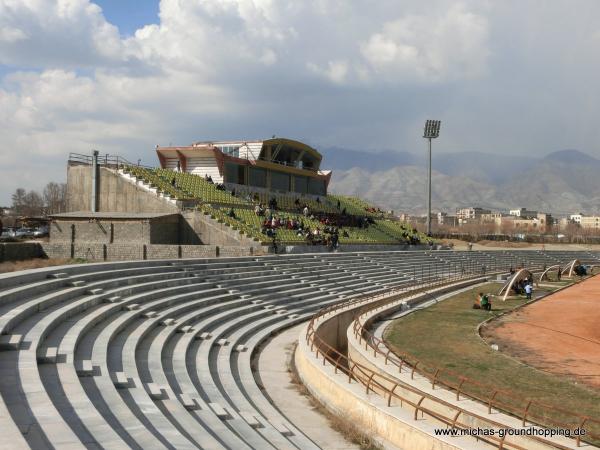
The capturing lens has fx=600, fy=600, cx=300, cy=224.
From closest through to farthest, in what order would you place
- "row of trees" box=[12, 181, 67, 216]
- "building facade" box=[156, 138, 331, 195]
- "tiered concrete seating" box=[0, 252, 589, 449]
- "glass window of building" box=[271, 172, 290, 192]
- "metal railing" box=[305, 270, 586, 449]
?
"tiered concrete seating" box=[0, 252, 589, 449] → "metal railing" box=[305, 270, 586, 449] → "building facade" box=[156, 138, 331, 195] → "glass window of building" box=[271, 172, 290, 192] → "row of trees" box=[12, 181, 67, 216]

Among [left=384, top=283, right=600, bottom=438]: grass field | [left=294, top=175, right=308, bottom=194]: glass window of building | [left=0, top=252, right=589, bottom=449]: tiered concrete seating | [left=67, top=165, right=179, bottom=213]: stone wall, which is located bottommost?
[left=384, top=283, right=600, bottom=438]: grass field

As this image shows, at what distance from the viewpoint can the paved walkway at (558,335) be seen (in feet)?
60.9

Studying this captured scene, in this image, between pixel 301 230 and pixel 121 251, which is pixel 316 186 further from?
pixel 121 251

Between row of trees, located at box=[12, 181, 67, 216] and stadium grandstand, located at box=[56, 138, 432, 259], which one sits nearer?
stadium grandstand, located at box=[56, 138, 432, 259]

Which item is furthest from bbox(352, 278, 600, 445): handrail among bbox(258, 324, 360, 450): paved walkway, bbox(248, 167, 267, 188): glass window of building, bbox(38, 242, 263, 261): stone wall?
bbox(248, 167, 267, 188): glass window of building

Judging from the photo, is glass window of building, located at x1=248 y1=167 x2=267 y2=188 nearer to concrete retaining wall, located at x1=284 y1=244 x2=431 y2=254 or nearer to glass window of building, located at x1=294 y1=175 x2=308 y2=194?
glass window of building, located at x1=294 y1=175 x2=308 y2=194

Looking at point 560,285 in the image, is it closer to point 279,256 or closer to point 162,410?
point 279,256

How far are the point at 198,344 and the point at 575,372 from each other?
11321 mm

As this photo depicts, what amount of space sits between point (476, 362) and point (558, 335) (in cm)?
722

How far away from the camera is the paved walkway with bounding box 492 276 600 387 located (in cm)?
1856

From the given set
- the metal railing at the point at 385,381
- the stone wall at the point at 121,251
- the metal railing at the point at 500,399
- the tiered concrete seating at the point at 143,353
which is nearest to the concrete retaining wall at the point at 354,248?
the stone wall at the point at 121,251

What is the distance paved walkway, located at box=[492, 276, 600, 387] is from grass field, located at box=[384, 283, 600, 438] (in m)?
0.94

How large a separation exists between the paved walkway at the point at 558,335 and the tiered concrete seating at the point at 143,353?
28.7 ft

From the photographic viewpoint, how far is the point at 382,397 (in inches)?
548
